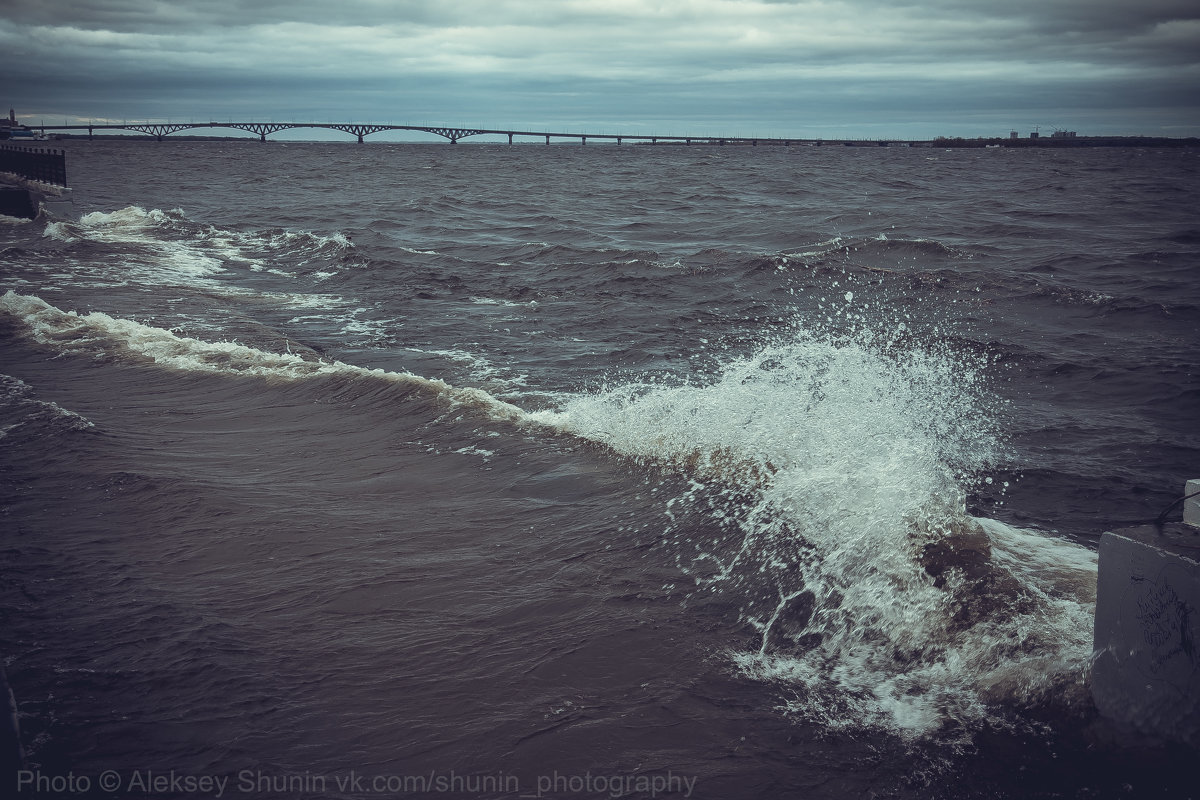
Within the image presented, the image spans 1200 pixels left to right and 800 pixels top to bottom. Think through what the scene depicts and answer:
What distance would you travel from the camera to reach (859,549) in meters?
5.18

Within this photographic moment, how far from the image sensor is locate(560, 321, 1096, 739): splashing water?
13.3ft

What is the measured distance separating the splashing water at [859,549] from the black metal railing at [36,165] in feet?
107

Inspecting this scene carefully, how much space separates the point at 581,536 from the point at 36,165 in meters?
39.3

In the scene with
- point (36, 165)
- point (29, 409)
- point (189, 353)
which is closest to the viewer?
point (29, 409)

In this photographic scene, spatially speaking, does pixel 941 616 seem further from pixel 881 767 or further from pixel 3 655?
pixel 3 655

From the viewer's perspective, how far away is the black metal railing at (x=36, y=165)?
31.8m

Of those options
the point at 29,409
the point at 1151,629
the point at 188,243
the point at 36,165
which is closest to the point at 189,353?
the point at 29,409

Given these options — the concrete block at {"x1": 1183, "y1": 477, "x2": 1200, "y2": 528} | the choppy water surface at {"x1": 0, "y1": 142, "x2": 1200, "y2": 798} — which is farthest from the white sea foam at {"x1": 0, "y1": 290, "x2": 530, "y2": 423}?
the concrete block at {"x1": 1183, "y1": 477, "x2": 1200, "y2": 528}

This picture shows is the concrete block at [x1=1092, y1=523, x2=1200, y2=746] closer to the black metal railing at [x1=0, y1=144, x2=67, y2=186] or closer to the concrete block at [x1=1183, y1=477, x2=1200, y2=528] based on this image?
the concrete block at [x1=1183, y1=477, x2=1200, y2=528]

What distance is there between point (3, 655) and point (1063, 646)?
17.6 feet

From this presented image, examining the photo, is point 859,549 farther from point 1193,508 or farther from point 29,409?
point 29,409

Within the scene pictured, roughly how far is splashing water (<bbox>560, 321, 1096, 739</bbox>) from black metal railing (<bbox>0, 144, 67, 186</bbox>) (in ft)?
107

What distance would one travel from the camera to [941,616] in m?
4.54

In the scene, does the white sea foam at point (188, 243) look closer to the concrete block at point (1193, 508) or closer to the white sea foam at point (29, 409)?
the white sea foam at point (29, 409)
